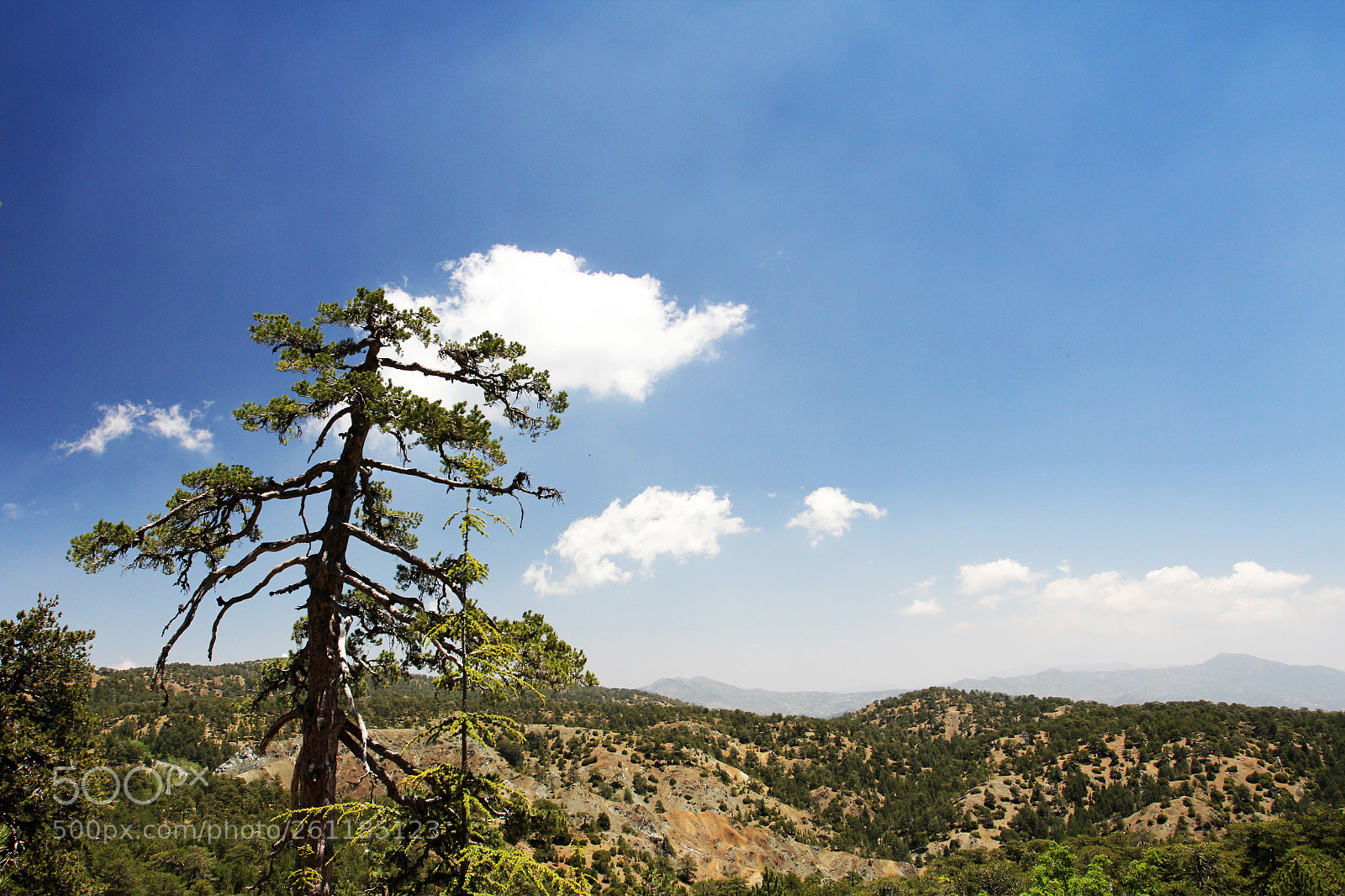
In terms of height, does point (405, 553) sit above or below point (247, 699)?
above

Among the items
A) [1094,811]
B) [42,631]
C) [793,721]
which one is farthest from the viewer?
[793,721]

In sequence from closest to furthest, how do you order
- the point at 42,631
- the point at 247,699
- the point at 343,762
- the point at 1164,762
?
1. the point at 247,699
2. the point at 42,631
3. the point at 343,762
4. the point at 1164,762

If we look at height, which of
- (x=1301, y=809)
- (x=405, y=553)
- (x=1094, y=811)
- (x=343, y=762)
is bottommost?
(x=1094, y=811)

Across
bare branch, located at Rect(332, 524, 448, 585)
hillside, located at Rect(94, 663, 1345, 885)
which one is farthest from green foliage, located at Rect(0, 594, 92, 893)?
hillside, located at Rect(94, 663, 1345, 885)

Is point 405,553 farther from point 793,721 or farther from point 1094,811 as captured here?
point 793,721

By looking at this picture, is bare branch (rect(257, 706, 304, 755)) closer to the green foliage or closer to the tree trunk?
the tree trunk

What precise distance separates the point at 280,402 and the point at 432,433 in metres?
2.06

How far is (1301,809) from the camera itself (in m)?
40.3

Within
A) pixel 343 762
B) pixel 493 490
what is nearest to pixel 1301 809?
pixel 493 490

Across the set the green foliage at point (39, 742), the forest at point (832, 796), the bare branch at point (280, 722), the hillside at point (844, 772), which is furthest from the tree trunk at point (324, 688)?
the hillside at point (844, 772)

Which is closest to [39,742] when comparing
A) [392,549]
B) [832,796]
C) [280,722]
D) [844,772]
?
[280,722]

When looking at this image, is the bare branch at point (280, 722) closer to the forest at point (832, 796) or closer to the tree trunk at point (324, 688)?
the tree trunk at point (324, 688)

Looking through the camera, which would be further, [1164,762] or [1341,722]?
[1341,722]

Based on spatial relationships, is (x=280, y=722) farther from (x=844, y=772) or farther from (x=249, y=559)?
(x=844, y=772)
